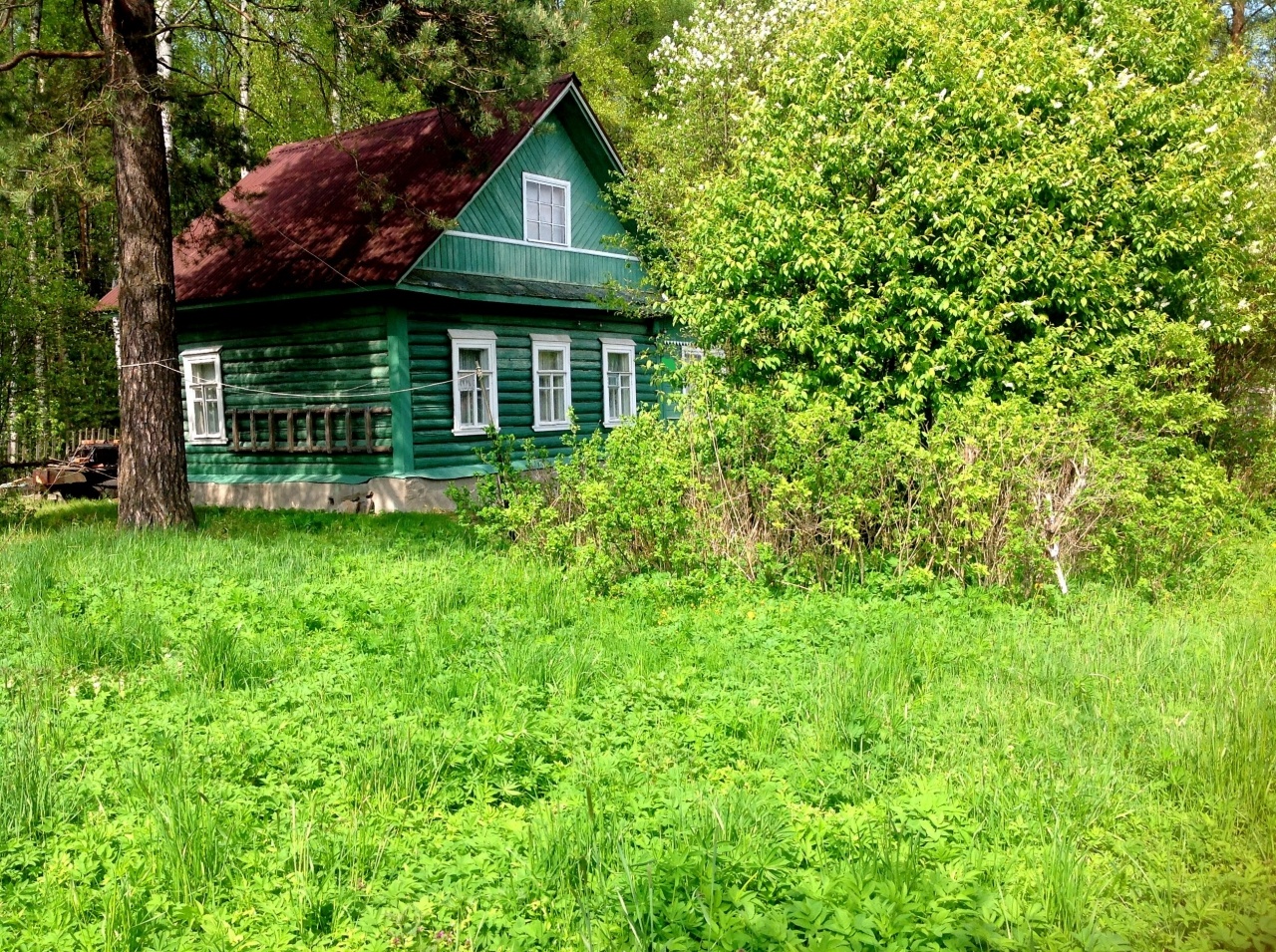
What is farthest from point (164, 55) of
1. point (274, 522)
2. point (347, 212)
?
point (274, 522)

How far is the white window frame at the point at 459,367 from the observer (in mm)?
16172

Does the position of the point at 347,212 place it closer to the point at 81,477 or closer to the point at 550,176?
the point at 550,176

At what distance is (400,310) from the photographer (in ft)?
50.1

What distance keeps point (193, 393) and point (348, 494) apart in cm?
472

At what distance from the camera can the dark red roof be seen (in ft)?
48.4

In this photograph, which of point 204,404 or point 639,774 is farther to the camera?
point 204,404

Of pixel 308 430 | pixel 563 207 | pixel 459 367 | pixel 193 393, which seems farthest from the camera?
pixel 563 207

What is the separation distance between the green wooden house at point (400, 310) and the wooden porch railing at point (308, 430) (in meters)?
0.03

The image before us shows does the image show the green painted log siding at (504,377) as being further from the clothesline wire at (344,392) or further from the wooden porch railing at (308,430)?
the wooden porch railing at (308,430)

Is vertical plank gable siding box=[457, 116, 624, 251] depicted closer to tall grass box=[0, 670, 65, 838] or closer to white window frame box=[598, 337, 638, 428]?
white window frame box=[598, 337, 638, 428]

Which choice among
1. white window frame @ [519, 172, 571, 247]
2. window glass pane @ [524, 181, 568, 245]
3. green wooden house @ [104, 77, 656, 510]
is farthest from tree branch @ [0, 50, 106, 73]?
window glass pane @ [524, 181, 568, 245]

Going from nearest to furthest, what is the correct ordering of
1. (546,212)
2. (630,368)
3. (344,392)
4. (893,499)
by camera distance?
(893,499)
(344,392)
(546,212)
(630,368)

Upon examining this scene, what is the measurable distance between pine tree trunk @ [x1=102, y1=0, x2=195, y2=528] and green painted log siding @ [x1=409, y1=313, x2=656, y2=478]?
13.4 feet

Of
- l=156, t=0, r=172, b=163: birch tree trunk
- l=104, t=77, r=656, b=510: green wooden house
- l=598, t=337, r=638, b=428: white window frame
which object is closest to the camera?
l=156, t=0, r=172, b=163: birch tree trunk
